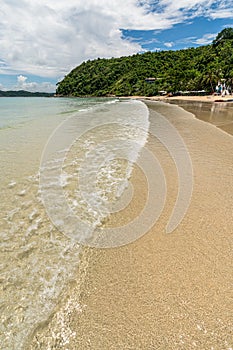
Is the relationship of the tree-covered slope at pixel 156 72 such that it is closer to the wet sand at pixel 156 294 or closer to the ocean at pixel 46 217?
the ocean at pixel 46 217

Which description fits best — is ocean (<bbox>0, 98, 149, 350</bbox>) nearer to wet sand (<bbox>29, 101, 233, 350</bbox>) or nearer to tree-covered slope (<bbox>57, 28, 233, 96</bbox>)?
wet sand (<bbox>29, 101, 233, 350</bbox>)

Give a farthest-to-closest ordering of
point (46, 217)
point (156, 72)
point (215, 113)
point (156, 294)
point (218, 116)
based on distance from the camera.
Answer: point (156, 72) → point (215, 113) → point (218, 116) → point (46, 217) → point (156, 294)

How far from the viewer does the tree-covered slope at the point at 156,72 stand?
225ft

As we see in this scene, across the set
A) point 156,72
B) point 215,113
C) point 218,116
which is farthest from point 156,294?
point 156,72

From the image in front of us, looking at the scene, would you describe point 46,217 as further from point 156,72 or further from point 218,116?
point 156,72

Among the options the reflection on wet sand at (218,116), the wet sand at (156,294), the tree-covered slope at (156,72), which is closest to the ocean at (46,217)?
the wet sand at (156,294)

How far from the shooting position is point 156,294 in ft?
8.18

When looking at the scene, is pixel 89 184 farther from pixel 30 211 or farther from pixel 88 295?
pixel 88 295

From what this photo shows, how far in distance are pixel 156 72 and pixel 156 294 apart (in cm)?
13150

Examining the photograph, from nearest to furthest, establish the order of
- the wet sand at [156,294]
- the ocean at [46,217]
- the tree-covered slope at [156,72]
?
the wet sand at [156,294], the ocean at [46,217], the tree-covered slope at [156,72]

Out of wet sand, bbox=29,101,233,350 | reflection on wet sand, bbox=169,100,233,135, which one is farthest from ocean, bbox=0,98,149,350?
reflection on wet sand, bbox=169,100,233,135

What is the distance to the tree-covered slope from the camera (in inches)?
2704

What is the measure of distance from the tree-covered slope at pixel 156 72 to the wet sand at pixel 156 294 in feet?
197

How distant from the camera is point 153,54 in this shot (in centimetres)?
13975
